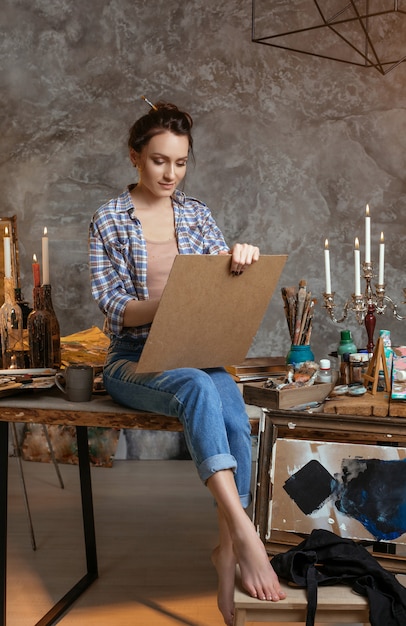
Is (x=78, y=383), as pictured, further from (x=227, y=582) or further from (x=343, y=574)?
(x=343, y=574)

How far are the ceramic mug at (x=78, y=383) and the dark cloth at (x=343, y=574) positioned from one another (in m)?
0.80

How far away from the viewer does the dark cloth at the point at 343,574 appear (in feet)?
6.04

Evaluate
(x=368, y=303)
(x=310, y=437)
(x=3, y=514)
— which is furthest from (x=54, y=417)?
(x=368, y=303)

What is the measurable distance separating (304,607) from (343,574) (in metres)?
0.14

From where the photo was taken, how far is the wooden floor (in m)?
2.64

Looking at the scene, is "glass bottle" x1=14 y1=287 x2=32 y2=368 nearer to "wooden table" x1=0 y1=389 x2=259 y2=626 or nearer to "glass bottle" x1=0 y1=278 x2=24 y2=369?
"glass bottle" x1=0 y1=278 x2=24 y2=369

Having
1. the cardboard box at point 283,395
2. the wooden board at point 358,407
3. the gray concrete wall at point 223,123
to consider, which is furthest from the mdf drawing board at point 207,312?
the gray concrete wall at point 223,123

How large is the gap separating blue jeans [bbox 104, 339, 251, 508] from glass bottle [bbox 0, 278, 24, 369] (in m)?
0.52

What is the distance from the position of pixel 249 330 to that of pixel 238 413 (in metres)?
0.29

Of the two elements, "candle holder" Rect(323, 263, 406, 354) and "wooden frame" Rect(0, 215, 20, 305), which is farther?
"wooden frame" Rect(0, 215, 20, 305)

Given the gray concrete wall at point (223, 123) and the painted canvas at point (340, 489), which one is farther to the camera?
the gray concrete wall at point (223, 123)

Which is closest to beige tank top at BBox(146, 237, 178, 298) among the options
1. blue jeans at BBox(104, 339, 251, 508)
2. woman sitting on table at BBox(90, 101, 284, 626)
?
woman sitting on table at BBox(90, 101, 284, 626)

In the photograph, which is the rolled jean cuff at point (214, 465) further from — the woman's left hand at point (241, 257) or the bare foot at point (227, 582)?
the woman's left hand at point (241, 257)

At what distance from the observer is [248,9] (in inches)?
185
